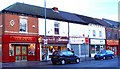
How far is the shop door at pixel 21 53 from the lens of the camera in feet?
120

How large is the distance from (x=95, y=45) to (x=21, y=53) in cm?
2005

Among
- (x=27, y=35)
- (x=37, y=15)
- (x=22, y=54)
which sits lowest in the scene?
(x=22, y=54)

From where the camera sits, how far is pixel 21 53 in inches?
1460

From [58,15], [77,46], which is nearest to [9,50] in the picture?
[58,15]

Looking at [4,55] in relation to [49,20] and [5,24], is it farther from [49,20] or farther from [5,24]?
[49,20]

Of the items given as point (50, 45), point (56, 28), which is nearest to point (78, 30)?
point (56, 28)

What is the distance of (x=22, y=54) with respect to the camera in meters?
37.3

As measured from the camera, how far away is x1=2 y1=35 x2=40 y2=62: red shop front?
35.1 metres

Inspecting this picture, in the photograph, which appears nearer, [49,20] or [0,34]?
[0,34]

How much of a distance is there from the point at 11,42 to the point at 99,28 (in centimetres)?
2415

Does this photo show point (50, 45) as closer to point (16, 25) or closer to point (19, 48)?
point (19, 48)

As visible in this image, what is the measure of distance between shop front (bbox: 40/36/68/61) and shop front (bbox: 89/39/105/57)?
9.06 metres

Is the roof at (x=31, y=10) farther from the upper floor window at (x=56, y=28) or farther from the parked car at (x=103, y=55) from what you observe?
the parked car at (x=103, y=55)

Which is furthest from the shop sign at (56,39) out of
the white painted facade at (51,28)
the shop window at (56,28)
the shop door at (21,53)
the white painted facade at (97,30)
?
the white painted facade at (97,30)
